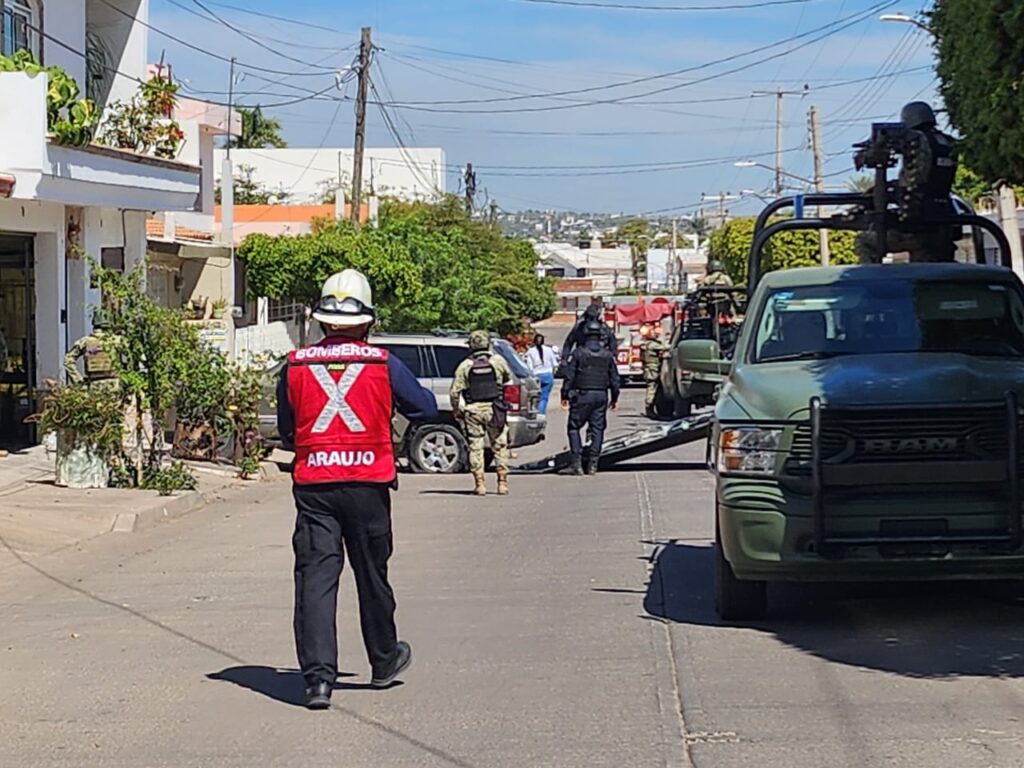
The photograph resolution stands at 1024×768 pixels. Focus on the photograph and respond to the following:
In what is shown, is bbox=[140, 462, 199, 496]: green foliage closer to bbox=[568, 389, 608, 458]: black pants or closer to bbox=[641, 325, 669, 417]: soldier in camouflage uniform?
bbox=[568, 389, 608, 458]: black pants

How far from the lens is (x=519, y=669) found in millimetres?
7852

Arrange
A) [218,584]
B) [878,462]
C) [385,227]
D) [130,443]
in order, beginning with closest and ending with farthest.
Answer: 1. [878,462]
2. [218,584]
3. [130,443]
4. [385,227]

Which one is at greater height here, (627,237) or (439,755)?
(627,237)

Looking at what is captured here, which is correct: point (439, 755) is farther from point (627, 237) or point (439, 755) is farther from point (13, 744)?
point (627, 237)

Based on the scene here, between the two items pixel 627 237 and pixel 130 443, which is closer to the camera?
pixel 130 443

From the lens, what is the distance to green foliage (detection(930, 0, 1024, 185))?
9.62 m

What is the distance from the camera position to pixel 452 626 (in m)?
9.13

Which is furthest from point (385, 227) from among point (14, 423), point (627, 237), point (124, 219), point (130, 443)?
point (627, 237)

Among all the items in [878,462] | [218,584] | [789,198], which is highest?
[789,198]

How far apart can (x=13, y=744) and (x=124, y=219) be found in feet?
57.2

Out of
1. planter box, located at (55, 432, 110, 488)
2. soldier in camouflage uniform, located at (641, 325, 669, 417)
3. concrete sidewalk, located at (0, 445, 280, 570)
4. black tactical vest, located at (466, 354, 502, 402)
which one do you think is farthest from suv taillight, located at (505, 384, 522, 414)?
soldier in camouflage uniform, located at (641, 325, 669, 417)

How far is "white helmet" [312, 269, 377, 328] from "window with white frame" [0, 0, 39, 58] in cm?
1415

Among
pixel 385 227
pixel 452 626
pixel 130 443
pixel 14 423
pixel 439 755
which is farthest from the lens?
pixel 385 227

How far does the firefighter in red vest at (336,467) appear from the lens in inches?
277
